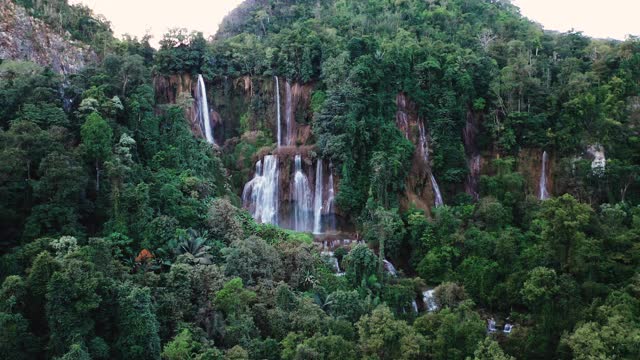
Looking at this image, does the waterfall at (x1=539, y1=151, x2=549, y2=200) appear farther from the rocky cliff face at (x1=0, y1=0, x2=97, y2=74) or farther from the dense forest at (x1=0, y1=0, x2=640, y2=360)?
the rocky cliff face at (x1=0, y1=0, x2=97, y2=74)

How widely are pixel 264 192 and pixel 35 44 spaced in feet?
47.5

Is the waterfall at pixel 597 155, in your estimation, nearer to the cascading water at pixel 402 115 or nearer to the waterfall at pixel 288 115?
the cascading water at pixel 402 115

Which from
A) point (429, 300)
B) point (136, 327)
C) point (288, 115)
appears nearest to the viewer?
point (136, 327)

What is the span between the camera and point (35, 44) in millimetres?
34375

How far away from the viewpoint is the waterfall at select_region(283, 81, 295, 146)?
41.2 m

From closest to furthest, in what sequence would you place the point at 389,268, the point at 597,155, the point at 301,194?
the point at 389,268 → the point at 301,194 → the point at 597,155

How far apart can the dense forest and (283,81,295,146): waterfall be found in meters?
0.09

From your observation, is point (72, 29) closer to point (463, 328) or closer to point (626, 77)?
point (463, 328)

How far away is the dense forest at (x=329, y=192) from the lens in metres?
21.7

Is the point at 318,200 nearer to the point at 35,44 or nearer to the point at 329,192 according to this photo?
the point at 329,192

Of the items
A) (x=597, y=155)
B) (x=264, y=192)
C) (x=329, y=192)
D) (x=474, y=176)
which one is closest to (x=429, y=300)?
(x=329, y=192)

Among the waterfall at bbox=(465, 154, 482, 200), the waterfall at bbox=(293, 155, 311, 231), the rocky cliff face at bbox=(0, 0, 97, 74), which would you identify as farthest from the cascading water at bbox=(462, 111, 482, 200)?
the rocky cliff face at bbox=(0, 0, 97, 74)

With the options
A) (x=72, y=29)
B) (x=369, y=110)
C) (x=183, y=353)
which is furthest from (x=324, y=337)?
(x=72, y=29)

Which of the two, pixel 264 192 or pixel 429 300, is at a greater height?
pixel 264 192
